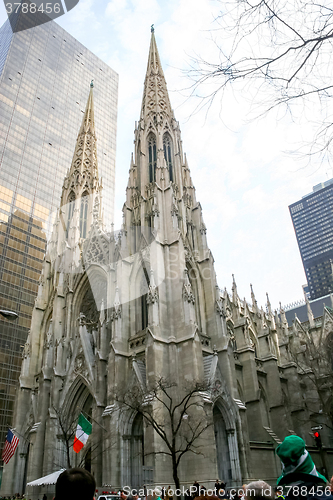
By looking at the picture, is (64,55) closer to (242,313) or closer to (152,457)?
(242,313)

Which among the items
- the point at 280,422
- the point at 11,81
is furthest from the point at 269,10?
the point at 11,81

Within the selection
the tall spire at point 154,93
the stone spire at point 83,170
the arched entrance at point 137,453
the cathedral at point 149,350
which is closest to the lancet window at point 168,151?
the cathedral at point 149,350

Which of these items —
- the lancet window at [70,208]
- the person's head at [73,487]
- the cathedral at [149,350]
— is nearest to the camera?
the person's head at [73,487]

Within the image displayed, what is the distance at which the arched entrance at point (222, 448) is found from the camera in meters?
23.0

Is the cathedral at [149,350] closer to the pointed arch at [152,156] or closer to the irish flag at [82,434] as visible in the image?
the pointed arch at [152,156]

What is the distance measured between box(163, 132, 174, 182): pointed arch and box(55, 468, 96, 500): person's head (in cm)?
3484

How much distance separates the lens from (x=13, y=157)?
55.3m

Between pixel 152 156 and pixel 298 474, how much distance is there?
122 ft

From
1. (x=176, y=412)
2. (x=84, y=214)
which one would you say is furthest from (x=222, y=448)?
(x=84, y=214)

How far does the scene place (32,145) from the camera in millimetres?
59250

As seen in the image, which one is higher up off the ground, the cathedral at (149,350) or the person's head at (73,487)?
the cathedral at (149,350)

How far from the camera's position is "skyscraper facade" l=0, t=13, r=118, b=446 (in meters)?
47.3

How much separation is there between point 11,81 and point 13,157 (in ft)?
50.4

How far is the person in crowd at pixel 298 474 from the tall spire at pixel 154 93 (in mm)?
41053
